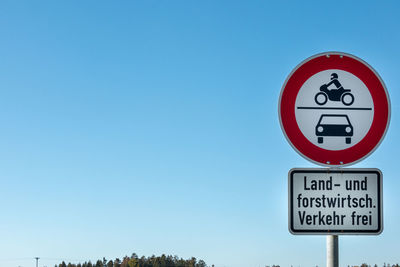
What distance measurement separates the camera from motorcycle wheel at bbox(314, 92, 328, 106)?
6.12 m

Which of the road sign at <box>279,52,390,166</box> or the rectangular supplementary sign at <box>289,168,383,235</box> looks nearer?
the road sign at <box>279,52,390,166</box>

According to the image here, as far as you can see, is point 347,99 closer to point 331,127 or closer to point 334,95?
point 334,95

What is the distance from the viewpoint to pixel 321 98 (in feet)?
20.1

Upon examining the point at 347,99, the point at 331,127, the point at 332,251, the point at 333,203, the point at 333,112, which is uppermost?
the point at 347,99

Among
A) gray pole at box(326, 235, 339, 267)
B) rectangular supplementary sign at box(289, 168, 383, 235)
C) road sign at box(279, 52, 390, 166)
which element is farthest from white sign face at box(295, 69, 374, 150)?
gray pole at box(326, 235, 339, 267)

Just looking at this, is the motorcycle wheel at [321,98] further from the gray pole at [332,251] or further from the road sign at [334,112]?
the gray pole at [332,251]

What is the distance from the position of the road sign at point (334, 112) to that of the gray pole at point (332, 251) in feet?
2.15

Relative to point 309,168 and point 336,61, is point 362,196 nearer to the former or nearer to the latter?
point 309,168

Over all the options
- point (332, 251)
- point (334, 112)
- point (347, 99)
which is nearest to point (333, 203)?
point (332, 251)

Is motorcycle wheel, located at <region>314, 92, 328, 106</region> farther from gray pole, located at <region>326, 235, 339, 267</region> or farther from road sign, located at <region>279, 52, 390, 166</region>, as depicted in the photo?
gray pole, located at <region>326, 235, 339, 267</region>

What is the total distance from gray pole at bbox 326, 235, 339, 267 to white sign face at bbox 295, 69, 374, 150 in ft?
2.62

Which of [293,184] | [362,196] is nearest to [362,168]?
[362,196]

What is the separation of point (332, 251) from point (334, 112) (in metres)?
1.20

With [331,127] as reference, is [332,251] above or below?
below
